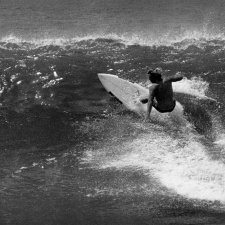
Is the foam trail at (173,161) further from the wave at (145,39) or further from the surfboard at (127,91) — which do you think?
the wave at (145,39)

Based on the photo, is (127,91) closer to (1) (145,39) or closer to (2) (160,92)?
(2) (160,92)

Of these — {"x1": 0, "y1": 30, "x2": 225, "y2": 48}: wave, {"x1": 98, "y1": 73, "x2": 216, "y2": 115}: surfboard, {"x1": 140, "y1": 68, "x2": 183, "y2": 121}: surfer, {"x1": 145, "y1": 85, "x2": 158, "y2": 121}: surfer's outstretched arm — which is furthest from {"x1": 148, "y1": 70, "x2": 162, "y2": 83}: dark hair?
{"x1": 0, "y1": 30, "x2": 225, "y2": 48}: wave

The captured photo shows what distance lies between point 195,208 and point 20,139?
A: 5.25 metres

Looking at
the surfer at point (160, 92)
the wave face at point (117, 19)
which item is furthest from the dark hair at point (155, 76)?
the wave face at point (117, 19)

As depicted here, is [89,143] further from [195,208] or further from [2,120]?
[195,208]

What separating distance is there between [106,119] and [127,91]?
3.77 feet

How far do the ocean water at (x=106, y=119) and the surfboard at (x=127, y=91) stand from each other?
23cm

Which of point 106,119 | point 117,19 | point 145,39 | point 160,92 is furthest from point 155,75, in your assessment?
point 117,19

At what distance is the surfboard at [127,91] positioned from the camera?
14374mm

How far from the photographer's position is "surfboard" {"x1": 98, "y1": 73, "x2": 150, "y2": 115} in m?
14.4

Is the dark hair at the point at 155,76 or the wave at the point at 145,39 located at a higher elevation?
the dark hair at the point at 155,76

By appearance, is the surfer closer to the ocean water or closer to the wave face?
the ocean water

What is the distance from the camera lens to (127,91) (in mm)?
14875

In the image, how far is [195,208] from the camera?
10180mm
